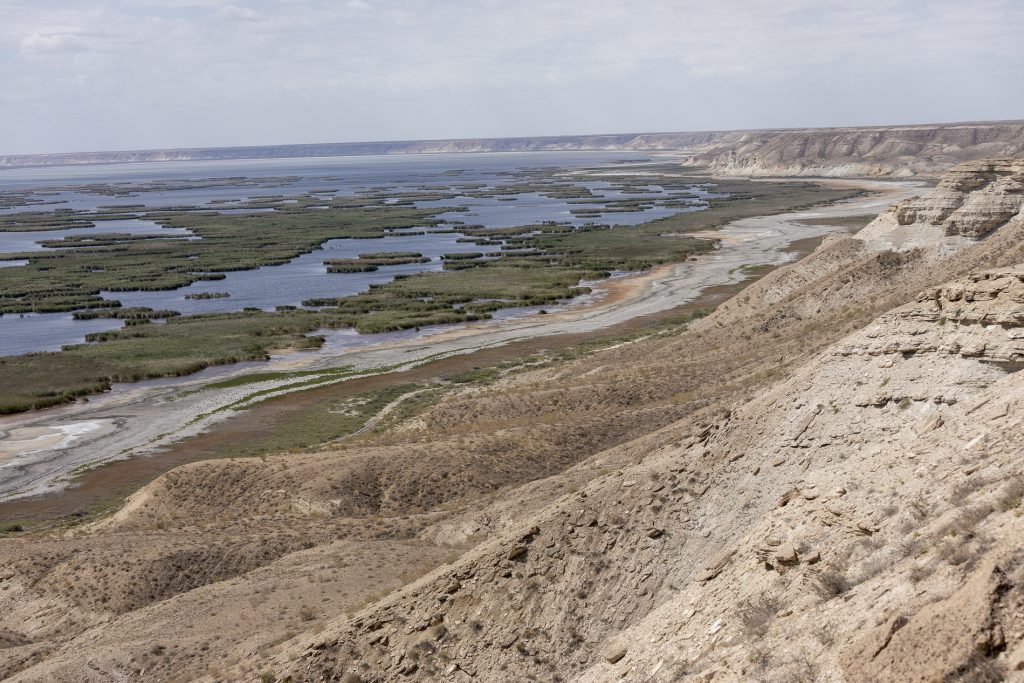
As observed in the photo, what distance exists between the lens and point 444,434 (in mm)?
32344

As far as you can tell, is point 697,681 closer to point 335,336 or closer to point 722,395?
point 722,395

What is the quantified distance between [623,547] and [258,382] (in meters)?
37.0

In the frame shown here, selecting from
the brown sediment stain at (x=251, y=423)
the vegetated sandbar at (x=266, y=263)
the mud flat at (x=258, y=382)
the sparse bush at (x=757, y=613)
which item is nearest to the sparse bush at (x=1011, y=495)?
the sparse bush at (x=757, y=613)

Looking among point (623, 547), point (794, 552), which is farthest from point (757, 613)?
point (623, 547)

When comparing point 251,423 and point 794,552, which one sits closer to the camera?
point 794,552

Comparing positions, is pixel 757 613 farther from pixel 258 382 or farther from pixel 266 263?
pixel 266 263

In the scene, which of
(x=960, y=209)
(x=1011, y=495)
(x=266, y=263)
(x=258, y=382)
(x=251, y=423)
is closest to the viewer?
(x=1011, y=495)

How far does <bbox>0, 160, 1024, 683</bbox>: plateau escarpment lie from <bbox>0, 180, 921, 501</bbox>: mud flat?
11.0m

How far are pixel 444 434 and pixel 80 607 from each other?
13.6 m

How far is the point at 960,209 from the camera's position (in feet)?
153

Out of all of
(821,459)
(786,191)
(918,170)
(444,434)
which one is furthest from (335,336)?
(918,170)

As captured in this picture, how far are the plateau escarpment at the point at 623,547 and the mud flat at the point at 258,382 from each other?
11022mm

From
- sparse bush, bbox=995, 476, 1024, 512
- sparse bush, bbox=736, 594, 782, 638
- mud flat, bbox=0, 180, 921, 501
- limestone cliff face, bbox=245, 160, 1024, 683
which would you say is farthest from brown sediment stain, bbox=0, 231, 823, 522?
sparse bush, bbox=995, 476, 1024, 512

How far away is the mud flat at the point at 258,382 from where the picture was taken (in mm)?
38031
